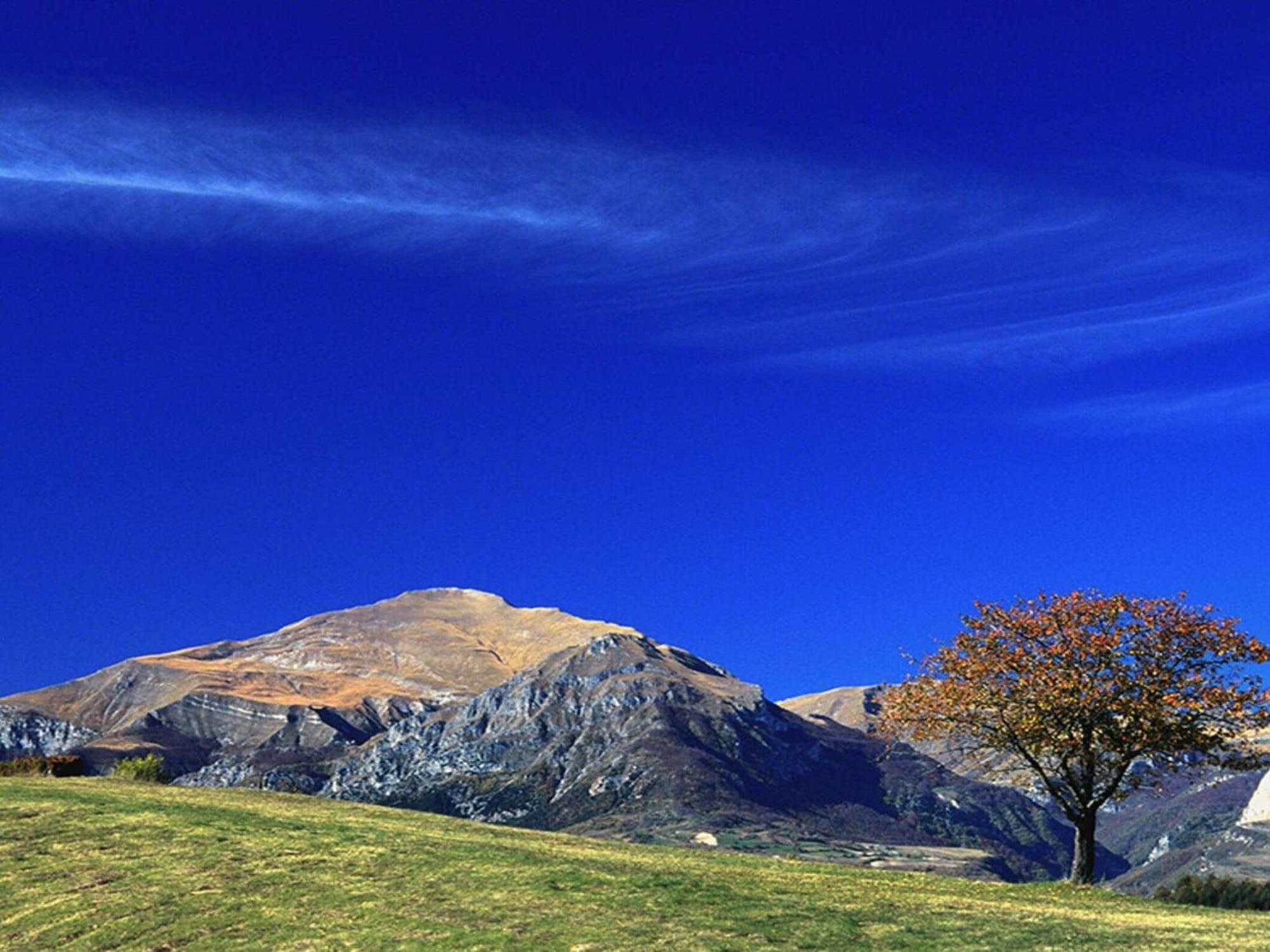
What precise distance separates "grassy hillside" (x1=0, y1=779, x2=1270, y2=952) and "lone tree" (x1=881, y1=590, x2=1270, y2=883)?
8150mm

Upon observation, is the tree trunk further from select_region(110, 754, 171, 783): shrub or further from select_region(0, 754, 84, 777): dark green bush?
select_region(0, 754, 84, 777): dark green bush

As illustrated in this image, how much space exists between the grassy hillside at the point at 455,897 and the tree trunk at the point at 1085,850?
19.2ft

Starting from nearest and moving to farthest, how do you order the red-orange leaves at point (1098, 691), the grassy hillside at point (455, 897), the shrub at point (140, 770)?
the grassy hillside at point (455, 897), the red-orange leaves at point (1098, 691), the shrub at point (140, 770)

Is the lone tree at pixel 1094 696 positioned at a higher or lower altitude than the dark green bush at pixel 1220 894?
higher

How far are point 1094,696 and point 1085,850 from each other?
299 inches

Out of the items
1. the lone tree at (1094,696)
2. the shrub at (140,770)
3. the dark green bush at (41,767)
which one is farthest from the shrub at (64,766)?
the lone tree at (1094,696)

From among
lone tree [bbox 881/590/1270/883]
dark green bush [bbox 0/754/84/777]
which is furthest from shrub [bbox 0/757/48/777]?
lone tree [bbox 881/590/1270/883]

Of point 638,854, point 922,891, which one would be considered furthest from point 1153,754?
point 638,854

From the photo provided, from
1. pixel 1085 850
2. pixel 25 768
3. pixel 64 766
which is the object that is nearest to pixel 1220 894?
pixel 1085 850

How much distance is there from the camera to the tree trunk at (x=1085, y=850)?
54.6 m

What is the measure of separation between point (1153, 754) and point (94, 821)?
44834 millimetres

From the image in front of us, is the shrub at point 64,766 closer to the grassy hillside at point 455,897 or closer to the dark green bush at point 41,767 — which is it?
the dark green bush at point 41,767

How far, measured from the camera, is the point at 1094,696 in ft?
177

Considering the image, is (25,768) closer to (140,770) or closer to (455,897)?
(140,770)
